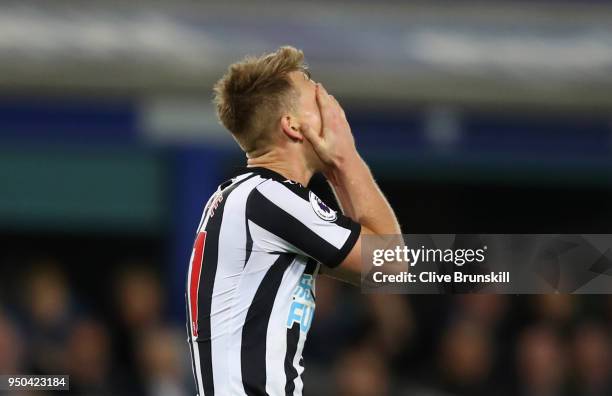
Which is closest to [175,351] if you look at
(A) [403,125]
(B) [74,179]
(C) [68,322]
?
(C) [68,322]

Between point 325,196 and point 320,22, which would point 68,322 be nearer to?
point 325,196

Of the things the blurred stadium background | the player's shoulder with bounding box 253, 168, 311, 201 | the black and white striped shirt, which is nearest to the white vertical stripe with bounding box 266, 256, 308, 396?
the black and white striped shirt

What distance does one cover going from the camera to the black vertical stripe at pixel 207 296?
374 cm

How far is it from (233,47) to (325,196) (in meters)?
1.49

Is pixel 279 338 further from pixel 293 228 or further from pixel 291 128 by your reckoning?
pixel 291 128

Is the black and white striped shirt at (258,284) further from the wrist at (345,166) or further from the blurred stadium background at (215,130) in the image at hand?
the blurred stadium background at (215,130)

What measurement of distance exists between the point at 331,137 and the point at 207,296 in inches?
27.4

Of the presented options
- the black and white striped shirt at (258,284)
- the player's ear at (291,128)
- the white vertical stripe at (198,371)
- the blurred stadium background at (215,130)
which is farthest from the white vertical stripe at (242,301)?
the blurred stadium background at (215,130)

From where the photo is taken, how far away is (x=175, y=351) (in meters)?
8.41

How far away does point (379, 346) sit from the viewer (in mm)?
8445

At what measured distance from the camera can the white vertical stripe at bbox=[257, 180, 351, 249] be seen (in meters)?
3.72

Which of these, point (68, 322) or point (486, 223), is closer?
point (68, 322)


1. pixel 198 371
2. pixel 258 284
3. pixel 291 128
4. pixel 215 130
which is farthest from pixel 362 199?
pixel 215 130

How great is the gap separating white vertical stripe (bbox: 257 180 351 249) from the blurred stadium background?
478 cm
